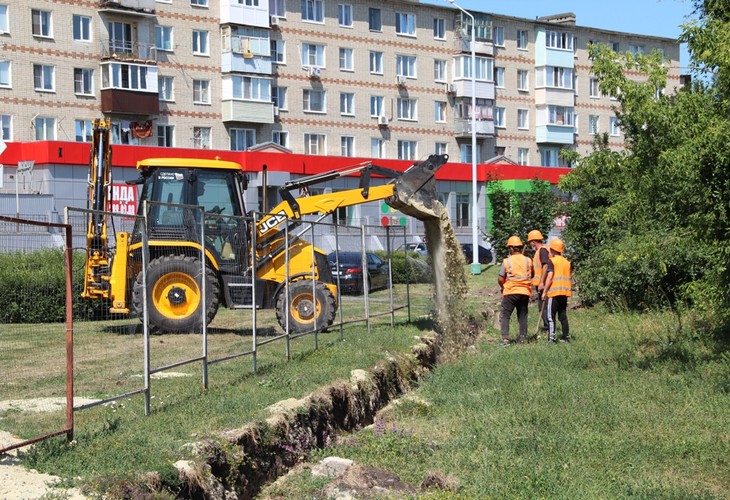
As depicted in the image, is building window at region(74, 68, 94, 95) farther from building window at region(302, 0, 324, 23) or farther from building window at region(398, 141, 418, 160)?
building window at region(398, 141, 418, 160)

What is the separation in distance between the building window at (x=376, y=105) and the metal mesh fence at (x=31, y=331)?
50818 mm

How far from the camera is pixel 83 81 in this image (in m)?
48.8

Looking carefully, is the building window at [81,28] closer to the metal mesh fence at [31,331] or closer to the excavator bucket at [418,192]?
the excavator bucket at [418,192]

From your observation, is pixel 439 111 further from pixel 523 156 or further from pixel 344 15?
pixel 344 15

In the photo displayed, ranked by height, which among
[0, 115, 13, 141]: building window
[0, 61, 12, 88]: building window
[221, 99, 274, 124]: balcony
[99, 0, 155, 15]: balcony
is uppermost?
[99, 0, 155, 15]: balcony

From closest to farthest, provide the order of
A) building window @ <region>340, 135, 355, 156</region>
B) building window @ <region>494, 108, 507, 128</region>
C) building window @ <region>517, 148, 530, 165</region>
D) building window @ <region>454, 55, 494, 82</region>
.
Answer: building window @ <region>340, 135, 355, 156</region> < building window @ <region>454, 55, 494, 82</region> < building window @ <region>494, 108, 507, 128</region> < building window @ <region>517, 148, 530, 165</region>

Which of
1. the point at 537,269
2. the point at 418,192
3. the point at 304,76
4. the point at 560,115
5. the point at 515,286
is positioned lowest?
the point at 515,286

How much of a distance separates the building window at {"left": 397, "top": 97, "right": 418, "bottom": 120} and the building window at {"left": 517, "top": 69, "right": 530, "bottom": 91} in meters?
9.37

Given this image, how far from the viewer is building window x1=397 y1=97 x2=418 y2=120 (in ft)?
201

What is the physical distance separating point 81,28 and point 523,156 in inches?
1220

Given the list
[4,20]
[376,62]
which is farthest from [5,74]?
[376,62]

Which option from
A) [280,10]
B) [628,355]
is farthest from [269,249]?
[280,10]

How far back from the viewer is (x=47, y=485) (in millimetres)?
7367

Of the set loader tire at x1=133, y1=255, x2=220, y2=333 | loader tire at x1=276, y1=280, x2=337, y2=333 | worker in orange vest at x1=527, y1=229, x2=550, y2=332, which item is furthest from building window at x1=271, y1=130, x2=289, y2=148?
loader tire at x1=133, y1=255, x2=220, y2=333
